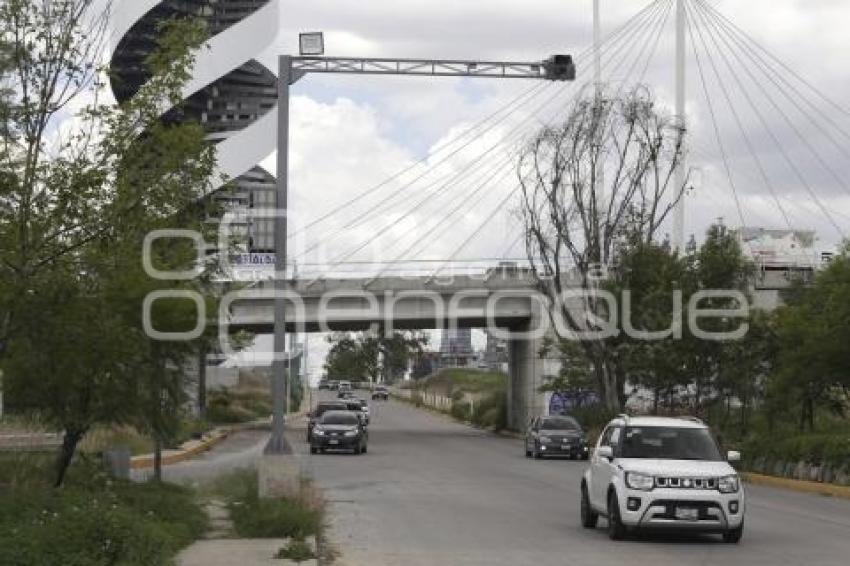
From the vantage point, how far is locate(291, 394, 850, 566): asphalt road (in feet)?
51.6

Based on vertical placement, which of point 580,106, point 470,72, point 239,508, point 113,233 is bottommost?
point 239,508

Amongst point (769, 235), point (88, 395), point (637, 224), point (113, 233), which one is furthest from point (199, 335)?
point (769, 235)

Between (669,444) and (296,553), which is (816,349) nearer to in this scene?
(669,444)

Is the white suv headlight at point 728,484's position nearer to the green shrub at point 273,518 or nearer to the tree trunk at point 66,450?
the green shrub at point 273,518

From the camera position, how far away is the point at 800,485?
103 feet

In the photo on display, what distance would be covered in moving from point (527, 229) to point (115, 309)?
125 ft

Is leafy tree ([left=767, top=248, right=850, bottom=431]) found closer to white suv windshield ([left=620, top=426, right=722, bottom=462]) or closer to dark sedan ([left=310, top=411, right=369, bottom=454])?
dark sedan ([left=310, top=411, right=369, bottom=454])

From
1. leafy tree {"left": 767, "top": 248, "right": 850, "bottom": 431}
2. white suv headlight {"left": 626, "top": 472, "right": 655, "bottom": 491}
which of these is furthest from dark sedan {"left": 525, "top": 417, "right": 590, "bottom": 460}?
white suv headlight {"left": 626, "top": 472, "right": 655, "bottom": 491}

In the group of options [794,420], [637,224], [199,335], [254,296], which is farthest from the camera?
[254,296]

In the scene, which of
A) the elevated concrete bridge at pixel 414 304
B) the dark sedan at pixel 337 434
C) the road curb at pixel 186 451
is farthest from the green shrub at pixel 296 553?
the elevated concrete bridge at pixel 414 304

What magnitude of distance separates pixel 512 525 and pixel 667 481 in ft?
→ 12.7

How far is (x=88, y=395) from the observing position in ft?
59.2

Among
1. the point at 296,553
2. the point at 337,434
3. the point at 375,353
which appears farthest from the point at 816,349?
the point at 375,353

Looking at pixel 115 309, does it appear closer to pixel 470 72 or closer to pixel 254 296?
pixel 470 72
